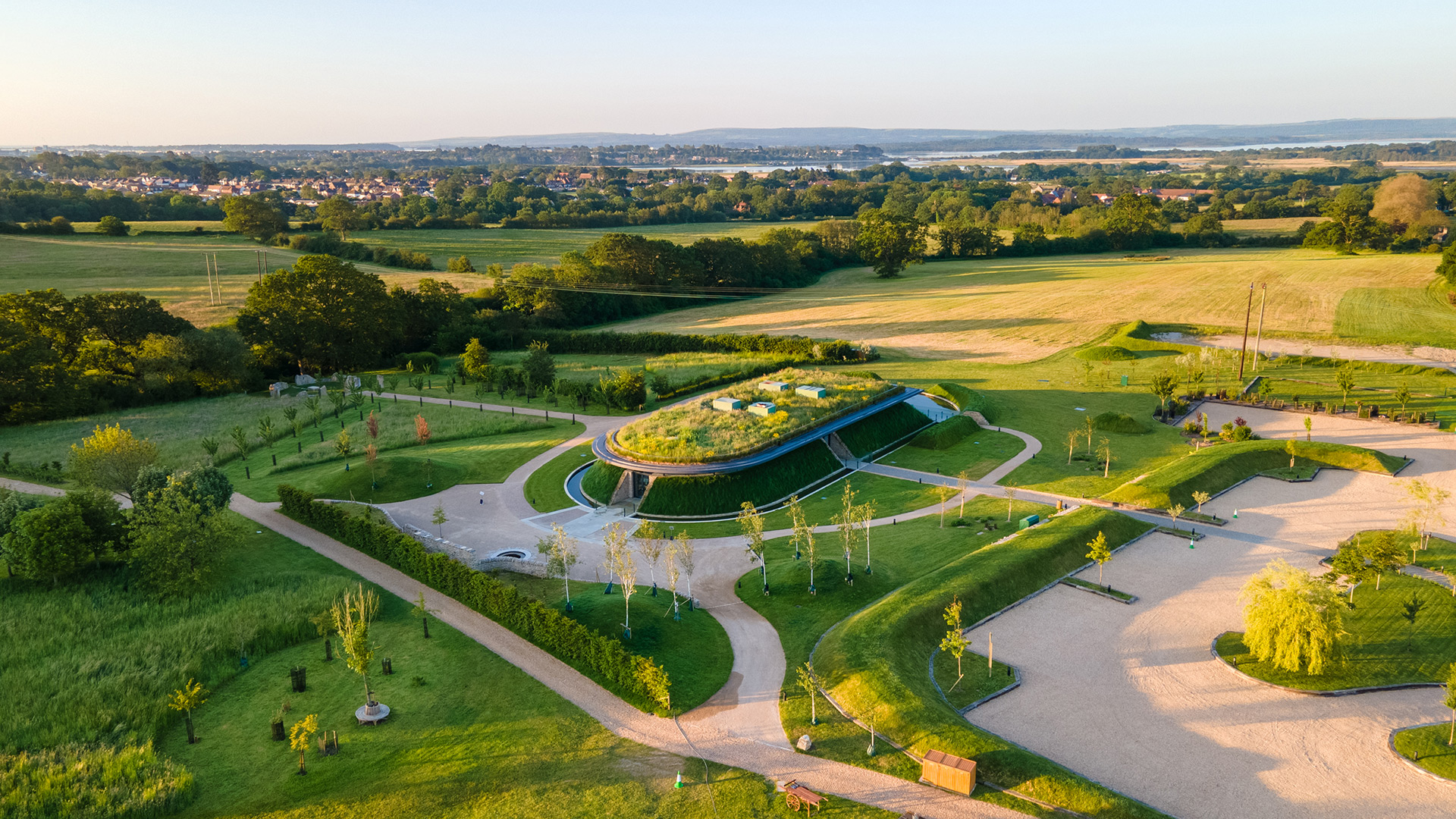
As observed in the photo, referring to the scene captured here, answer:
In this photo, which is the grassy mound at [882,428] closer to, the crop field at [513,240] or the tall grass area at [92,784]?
the tall grass area at [92,784]

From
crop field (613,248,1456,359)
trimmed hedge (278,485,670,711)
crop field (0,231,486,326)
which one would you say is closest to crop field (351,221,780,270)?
crop field (0,231,486,326)

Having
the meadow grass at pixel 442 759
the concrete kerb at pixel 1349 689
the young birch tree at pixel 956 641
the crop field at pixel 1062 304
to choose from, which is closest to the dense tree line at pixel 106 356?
the crop field at pixel 1062 304

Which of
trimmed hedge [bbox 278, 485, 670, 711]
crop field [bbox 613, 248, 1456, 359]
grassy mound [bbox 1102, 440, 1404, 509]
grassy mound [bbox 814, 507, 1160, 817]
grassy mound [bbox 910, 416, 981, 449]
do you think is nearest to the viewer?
grassy mound [bbox 814, 507, 1160, 817]

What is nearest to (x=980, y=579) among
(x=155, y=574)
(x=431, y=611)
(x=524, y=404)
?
(x=431, y=611)

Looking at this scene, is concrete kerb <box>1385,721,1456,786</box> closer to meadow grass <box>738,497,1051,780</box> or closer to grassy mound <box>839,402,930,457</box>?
meadow grass <box>738,497,1051,780</box>

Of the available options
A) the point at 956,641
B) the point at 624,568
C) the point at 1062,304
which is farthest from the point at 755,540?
the point at 1062,304
